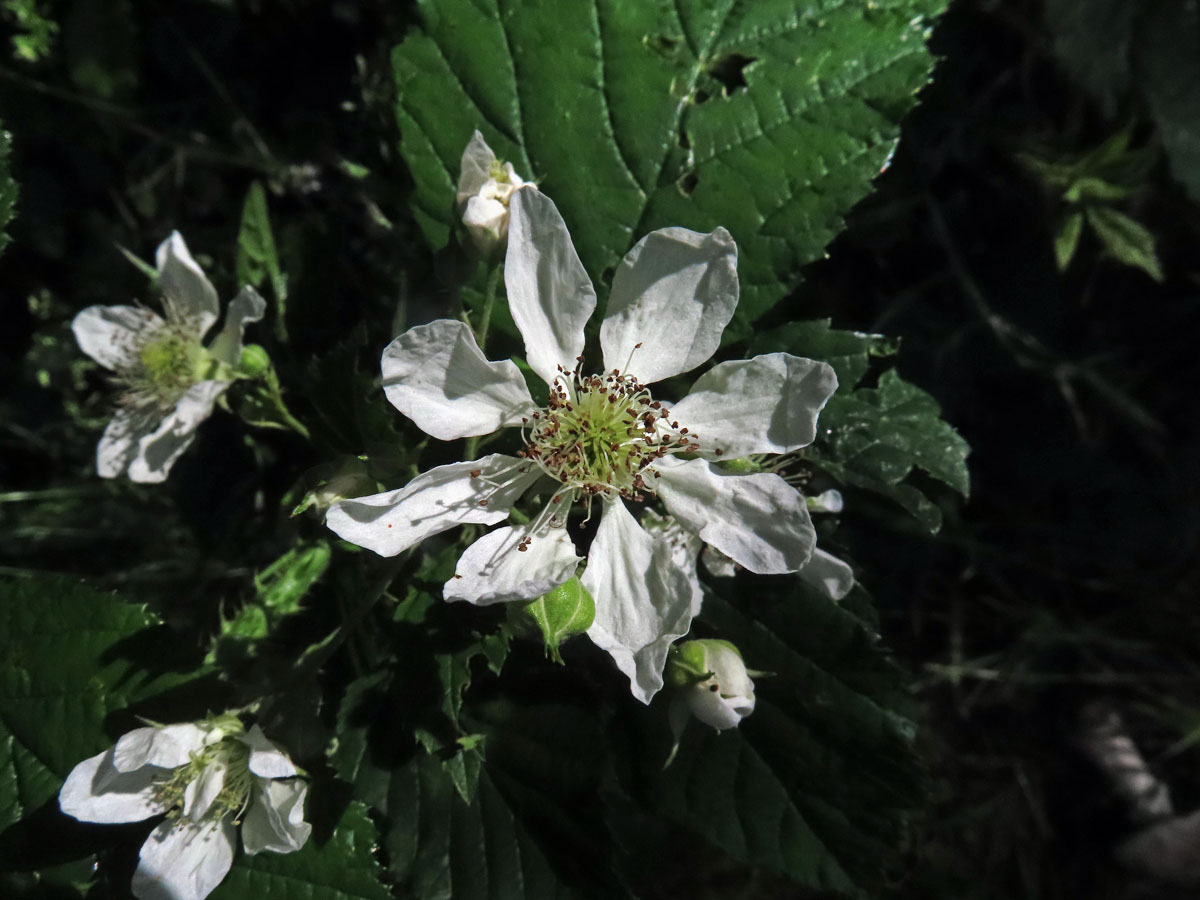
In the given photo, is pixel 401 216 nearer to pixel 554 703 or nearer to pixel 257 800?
pixel 554 703

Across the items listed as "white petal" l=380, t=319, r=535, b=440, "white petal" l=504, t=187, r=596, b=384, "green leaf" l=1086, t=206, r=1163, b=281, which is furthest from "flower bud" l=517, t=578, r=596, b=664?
"green leaf" l=1086, t=206, r=1163, b=281

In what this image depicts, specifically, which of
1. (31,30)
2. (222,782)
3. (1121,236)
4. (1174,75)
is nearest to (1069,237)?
(1121,236)

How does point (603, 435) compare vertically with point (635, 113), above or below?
below

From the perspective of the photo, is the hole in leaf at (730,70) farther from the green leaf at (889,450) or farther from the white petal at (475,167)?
the green leaf at (889,450)

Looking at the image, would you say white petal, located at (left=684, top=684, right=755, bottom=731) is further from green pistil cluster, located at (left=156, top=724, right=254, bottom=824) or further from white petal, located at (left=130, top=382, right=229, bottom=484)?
white petal, located at (left=130, top=382, right=229, bottom=484)

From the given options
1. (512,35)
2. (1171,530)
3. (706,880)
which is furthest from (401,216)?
(1171,530)

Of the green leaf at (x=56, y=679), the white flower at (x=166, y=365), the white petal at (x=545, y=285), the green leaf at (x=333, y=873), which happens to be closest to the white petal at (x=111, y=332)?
the white flower at (x=166, y=365)

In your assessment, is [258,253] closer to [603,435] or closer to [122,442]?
[122,442]
